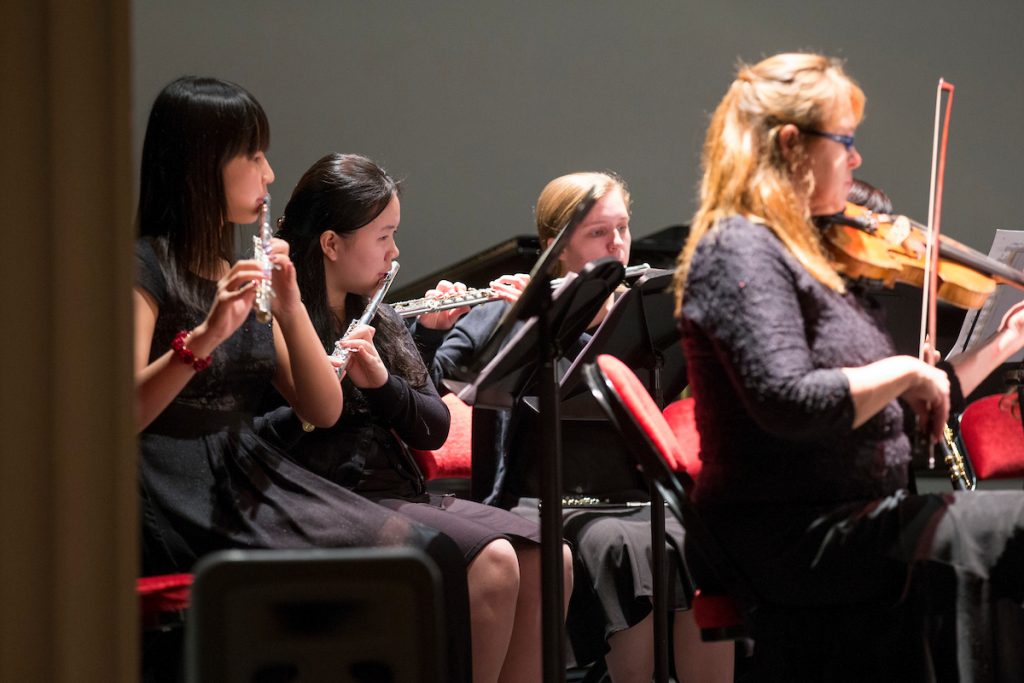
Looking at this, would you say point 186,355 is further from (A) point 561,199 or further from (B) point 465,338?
(A) point 561,199

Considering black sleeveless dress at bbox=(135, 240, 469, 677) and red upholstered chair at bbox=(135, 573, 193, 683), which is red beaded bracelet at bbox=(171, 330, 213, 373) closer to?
black sleeveless dress at bbox=(135, 240, 469, 677)

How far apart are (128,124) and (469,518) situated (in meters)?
1.35

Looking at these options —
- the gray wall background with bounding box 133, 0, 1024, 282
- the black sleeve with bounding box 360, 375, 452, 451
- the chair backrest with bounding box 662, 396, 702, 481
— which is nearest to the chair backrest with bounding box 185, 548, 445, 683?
the chair backrest with bounding box 662, 396, 702, 481

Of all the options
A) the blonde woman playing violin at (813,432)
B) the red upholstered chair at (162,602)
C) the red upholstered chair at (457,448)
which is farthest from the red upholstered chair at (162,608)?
Result: the red upholstered chair at (457,448)

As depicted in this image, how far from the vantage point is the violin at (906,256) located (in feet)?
5.22

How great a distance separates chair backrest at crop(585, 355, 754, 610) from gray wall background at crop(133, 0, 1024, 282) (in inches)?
80.8

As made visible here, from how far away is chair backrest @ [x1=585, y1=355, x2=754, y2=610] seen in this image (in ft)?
5.06

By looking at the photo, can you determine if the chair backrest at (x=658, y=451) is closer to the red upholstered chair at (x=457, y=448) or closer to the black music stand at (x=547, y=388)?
the black music stand at (x=547, y=388)

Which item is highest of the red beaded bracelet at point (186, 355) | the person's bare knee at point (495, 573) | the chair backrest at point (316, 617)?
the red beaded bracelet at point (186, 355)

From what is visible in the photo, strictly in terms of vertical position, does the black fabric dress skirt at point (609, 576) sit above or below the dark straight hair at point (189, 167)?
below

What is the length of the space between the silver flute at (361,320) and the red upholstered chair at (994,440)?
1.41 metres

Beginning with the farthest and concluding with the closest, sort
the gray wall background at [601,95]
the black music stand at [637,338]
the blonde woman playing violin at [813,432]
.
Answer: the gray wall background at [601,95]
the black music stand at [637,338]
the blonde woman playing violin at [813,432]

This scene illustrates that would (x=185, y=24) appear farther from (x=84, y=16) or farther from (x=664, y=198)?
(x=84, y=16)

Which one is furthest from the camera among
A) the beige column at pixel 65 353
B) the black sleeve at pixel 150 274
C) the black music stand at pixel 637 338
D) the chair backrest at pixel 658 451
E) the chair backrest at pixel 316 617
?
the black music stand at pixel 637 338
